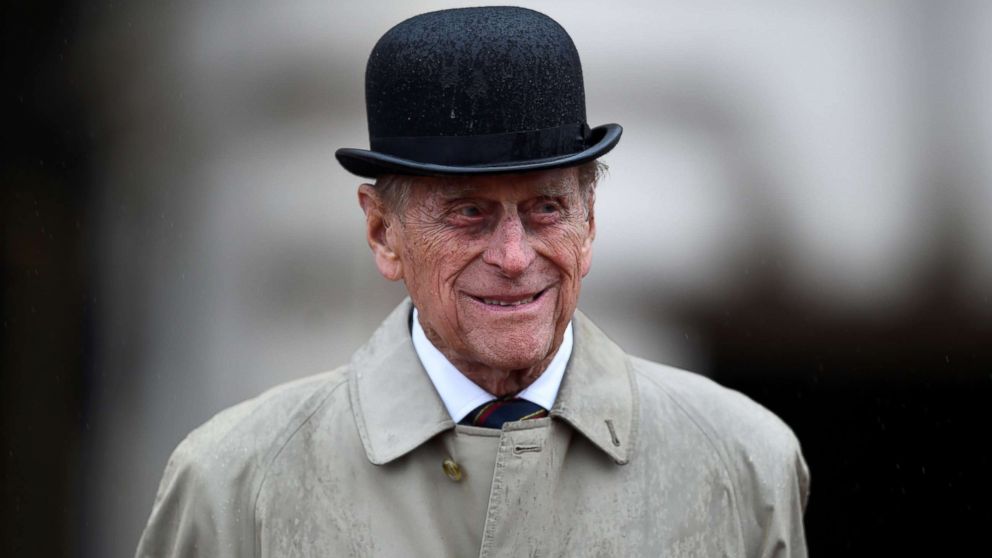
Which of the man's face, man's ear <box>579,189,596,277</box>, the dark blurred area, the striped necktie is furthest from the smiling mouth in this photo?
the dark blurred area

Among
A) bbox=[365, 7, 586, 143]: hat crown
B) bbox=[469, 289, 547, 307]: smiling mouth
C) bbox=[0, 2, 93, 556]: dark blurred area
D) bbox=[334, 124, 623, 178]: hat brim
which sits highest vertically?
bbox=[365, 7, 586, 143]: hat crown

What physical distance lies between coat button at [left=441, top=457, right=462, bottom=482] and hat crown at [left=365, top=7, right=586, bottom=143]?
0.69 metres

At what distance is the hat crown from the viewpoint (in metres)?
3.14

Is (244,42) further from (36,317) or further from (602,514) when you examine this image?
(602,514)

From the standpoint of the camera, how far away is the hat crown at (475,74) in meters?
3.14

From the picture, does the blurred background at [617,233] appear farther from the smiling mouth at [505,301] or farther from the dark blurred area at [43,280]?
the smiling mouth at [505,301]

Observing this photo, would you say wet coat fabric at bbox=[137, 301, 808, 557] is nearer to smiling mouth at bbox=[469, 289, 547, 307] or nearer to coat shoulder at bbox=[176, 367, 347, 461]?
coat shoulder at bbox=[176, 367, 347, 461]

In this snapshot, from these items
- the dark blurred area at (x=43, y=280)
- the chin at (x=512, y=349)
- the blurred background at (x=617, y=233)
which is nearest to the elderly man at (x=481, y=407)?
the chin at (x=512, y=349)

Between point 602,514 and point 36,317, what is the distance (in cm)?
383

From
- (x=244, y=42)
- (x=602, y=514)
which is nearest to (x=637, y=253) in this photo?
(x=244, y=42)

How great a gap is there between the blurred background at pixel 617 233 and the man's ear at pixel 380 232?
274 cm

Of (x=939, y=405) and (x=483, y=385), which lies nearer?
(x=483, y=385)

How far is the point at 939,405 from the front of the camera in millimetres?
6484

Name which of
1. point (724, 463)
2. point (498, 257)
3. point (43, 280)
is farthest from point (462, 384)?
point (43, 280)
